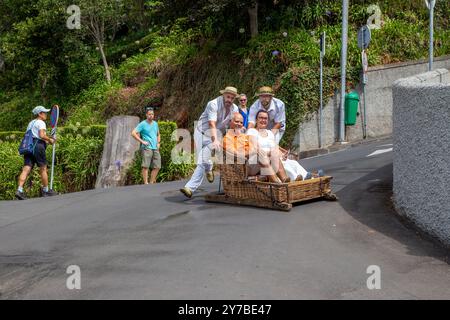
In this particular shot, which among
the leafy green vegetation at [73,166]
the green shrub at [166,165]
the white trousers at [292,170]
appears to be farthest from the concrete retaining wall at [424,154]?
the leafy green vegetation at [73,166]

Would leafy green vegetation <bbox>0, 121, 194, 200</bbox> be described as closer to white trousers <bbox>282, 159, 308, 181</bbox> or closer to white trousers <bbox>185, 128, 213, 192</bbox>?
white trousers <bbox>185, 128, 213, 192</bbox>

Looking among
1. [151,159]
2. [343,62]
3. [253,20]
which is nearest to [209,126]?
[151,159]

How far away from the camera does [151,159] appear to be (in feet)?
41.5

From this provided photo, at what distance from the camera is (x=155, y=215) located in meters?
8.04

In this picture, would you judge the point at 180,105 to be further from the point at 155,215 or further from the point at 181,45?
the point at 155,215

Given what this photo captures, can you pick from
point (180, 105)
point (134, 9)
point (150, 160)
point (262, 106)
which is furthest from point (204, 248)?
point (134, 9)

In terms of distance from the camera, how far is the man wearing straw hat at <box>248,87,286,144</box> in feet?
29.1

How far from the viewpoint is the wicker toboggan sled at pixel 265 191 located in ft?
25.4

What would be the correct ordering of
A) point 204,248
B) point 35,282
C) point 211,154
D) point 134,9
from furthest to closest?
point 134,9
point 211,154
point 204,248
point 35,282

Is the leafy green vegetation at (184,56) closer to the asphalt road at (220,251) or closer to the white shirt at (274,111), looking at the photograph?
the white shirt at (274,111)

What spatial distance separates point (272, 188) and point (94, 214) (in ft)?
8.66

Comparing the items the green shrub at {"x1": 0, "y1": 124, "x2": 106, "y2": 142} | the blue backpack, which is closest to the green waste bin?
the green shrub at {"x1": 0, "y1": 124, "x2": 106, "y2": 142}

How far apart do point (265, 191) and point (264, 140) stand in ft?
2.69

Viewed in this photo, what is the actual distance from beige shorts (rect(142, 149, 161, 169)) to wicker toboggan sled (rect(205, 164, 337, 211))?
4144mm
